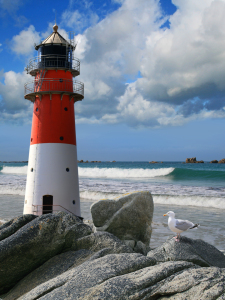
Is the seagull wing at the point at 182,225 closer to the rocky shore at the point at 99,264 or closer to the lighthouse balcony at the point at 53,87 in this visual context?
the rocky shore at the point at 99,264

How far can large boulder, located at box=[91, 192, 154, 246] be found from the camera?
8398 millimetres

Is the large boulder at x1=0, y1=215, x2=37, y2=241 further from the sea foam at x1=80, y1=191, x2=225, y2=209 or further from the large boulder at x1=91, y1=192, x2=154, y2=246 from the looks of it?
the sea foam at x1=80, y1=191, x2=225, y2=209

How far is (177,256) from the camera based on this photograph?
5.40 meters

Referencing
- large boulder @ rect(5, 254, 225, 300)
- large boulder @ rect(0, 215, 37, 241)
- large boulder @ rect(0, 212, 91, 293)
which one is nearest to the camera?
large boulder @ rect(5, 254, 225, 300)

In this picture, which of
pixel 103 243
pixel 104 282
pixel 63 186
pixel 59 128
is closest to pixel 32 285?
pixel 103 243

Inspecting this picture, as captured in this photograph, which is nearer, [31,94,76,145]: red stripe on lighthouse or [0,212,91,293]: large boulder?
[0,212,91,293]: large boulder

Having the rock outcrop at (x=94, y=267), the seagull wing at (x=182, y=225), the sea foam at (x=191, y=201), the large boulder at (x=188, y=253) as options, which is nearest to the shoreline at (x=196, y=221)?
the sea foam at (x=191, y=201)

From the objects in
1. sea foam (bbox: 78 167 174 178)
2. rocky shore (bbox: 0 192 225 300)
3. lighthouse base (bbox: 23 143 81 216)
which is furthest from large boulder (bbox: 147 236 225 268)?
sea foam (bbox: 78 167 174 178)

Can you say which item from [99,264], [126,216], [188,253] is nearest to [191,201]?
[126,216]

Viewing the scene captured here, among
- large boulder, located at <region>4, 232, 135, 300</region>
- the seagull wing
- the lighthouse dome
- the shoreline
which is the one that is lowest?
the shoreline

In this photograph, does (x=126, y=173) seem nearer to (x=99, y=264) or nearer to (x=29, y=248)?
(x=29, y=248)

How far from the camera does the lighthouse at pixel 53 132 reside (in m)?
10.8

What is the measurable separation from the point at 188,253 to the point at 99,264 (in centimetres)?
219

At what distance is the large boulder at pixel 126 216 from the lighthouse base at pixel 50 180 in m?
2.62
